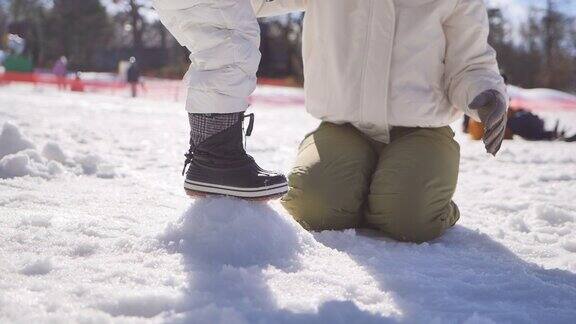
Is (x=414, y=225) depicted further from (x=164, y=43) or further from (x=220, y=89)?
(x=164, y=43)

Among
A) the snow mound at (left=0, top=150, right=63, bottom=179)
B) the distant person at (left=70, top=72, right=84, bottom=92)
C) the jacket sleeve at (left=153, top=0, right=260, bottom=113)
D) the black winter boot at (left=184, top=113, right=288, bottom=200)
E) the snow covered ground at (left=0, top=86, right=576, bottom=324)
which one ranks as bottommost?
the distant person at (left=70, top=72, right=84, bottom=92)

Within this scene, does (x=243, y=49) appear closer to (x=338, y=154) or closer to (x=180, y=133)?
(x=338, y=154)

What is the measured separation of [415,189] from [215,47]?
0.80m

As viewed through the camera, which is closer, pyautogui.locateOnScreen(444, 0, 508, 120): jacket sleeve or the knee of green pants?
the knee of green pants

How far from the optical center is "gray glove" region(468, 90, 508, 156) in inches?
67.1

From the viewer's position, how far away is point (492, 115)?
5.65 feet

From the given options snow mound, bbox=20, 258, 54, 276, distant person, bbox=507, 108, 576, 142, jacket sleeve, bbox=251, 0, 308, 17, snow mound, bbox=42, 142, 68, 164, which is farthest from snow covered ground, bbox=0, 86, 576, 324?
distant person, bbox=507, 108, 576, 142

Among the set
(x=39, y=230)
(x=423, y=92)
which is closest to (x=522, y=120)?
(x=423, y=92)

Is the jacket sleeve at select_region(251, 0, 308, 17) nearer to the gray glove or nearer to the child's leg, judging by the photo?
the child's leg

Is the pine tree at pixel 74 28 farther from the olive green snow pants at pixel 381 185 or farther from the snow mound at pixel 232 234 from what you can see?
the snow mound at pixel 232 234

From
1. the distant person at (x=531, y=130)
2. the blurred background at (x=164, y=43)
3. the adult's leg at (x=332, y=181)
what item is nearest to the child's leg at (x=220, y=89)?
the adult's leg at (x=332, y=181)

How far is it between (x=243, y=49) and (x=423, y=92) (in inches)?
31.6

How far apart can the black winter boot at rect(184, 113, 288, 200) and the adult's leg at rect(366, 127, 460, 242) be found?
0.49m

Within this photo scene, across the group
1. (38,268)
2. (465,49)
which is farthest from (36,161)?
(465,49)
